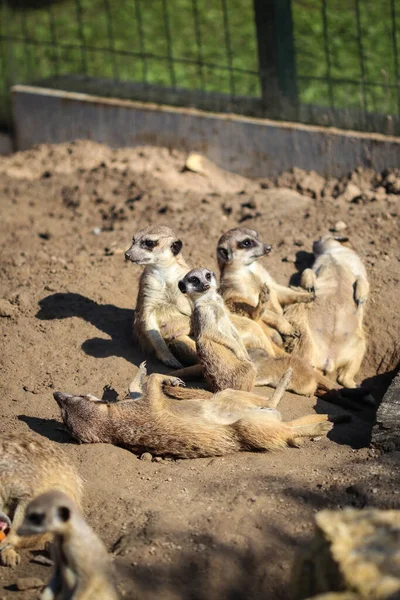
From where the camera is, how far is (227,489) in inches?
151

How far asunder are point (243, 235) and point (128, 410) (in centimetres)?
178

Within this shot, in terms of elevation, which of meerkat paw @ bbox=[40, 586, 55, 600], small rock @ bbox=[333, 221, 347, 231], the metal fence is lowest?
small rock @ bbox=[333, 221, 347, 231]

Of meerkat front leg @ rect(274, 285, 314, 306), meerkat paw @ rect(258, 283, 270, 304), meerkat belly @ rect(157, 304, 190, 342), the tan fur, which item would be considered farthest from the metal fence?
meerkat belly @ rect(157, 304, 190, 342)

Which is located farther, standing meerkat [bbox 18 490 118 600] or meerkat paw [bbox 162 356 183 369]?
meerkat paw [bbox 162 356 183 369]

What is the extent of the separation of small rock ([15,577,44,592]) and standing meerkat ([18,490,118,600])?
338mm

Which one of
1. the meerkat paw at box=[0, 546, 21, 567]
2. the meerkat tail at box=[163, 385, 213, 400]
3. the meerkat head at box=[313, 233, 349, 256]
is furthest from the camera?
the meerkat head at box=[313, 233, 349, 256]

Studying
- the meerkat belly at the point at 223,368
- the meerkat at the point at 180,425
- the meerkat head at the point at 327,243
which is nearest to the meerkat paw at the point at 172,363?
the meerkat belly at the point at 223,368

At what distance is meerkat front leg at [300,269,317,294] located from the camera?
19.3 ft

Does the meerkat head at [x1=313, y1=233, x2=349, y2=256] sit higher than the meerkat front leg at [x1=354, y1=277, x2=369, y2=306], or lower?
higher

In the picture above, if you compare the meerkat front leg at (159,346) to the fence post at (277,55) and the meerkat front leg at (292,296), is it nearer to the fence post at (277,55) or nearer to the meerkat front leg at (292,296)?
the meerkat front leg at (292,296)

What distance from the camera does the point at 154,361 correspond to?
528cm

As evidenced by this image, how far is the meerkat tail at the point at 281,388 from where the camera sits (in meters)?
4.68

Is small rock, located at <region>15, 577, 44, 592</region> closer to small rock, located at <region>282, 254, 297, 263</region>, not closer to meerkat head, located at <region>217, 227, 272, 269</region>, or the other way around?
meerkat head, located at <region>217, 227, 272, 269</region>

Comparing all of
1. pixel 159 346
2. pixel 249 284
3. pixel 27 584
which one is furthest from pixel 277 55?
pixel 27 584
